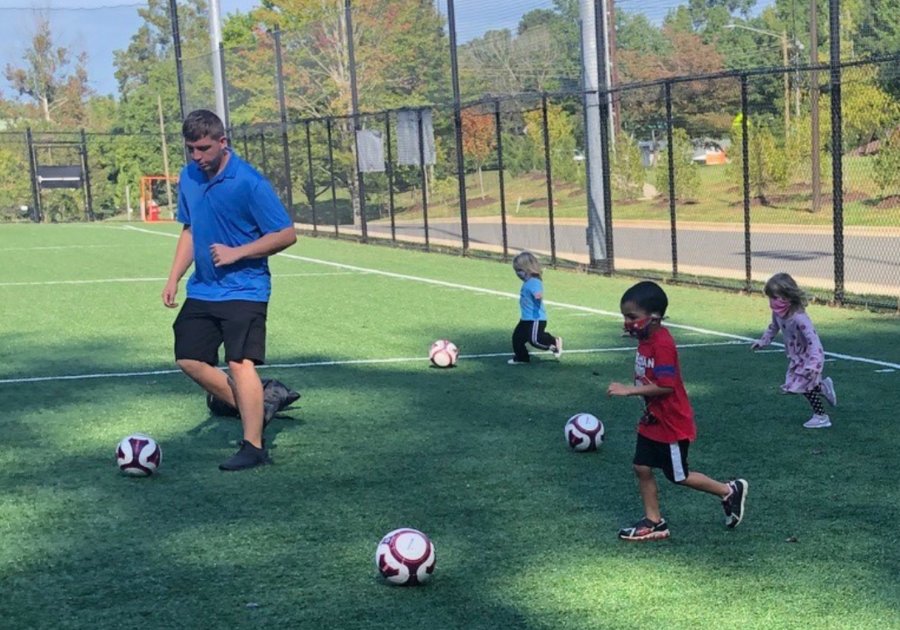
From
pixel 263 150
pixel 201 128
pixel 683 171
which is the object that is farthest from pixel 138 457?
pixel 263 150

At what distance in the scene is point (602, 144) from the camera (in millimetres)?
17406

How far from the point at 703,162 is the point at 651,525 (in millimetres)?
29361

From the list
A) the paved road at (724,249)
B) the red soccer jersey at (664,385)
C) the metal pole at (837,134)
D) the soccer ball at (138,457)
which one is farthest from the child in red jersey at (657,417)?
the paved road at (724,249)

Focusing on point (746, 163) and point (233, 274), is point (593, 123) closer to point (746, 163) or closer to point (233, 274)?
point (746, 163)

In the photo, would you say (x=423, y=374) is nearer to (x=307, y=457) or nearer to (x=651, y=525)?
(x=307, y=457)

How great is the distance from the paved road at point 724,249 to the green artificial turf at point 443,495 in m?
6.77

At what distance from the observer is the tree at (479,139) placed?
24.2 meters

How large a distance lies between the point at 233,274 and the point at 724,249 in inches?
723

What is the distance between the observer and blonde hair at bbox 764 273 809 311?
740cm

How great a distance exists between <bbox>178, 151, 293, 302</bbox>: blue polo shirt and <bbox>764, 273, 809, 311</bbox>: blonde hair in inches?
117

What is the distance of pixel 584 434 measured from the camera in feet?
22.4

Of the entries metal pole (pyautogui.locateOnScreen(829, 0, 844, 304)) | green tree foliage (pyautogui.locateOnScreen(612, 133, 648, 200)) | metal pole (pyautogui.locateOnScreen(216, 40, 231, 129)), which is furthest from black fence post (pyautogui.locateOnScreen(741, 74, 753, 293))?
metal pole (pyautogui.locateOnScreen(216, 40, 231, 129))

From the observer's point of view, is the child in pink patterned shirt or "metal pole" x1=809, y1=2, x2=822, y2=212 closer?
the child in pink patterned shirt

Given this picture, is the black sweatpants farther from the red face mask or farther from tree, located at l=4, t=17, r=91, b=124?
tree, located at l=4, t=17, r=91, b=124
